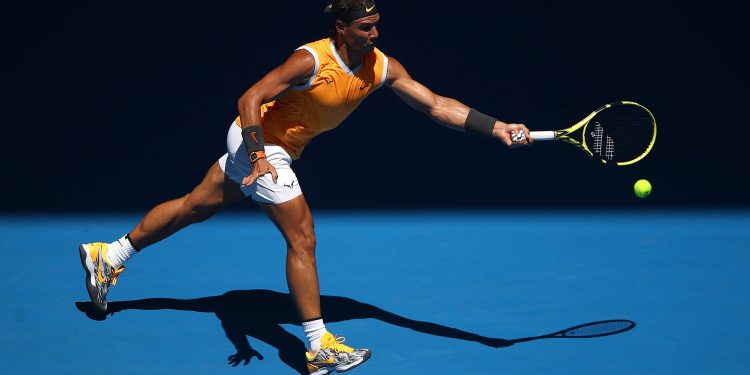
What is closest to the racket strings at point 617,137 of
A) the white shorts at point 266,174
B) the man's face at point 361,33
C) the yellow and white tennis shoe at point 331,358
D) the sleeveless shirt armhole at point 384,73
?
the sleeveless shirt armhole at point 384,73

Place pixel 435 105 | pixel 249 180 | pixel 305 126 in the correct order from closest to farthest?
pixel 249 180
pixel 305 126
pixel 435 105

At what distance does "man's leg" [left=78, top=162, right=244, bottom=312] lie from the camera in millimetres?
5934

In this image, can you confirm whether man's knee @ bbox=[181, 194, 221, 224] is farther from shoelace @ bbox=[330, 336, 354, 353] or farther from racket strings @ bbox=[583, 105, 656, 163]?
racket strings @ bbox=[583, 105, 656, 163]

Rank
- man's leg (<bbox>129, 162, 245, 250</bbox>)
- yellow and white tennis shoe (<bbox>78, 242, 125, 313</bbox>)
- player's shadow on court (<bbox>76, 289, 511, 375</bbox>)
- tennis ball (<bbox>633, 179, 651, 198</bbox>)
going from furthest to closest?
tennis ball (<bbox>633, 179, 651, 198</bbox>)
yellow and white tennis shoe (<bbox>78, 242, 125, 313</bbox>)
man's leg (<bbox>129, 162, 245, 250</bbox>)
player's shadow on court (<bbox>76, 289, 511, 375</bbox>)

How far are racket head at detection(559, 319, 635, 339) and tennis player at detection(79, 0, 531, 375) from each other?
95 cm

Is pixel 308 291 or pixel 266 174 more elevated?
pixel 266 174

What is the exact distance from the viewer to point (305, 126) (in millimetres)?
5617

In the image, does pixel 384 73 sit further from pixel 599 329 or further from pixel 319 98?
pixel 599 329

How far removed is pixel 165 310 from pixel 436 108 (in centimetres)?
173

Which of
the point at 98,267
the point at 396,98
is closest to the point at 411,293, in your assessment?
the point at 98,267

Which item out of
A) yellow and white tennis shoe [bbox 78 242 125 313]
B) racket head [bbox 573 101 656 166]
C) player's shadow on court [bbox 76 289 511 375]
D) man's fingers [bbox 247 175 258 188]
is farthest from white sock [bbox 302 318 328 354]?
racket head [bbox 573 101 656 166]

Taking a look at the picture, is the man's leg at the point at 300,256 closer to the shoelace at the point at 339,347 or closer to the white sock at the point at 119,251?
the shoelace at the point at 339,347

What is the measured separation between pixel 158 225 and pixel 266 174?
3.37 ft

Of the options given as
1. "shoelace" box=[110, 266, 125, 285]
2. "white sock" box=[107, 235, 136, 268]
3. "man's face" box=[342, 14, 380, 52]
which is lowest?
"shoelace" box=[110, 266, 125, 285]
